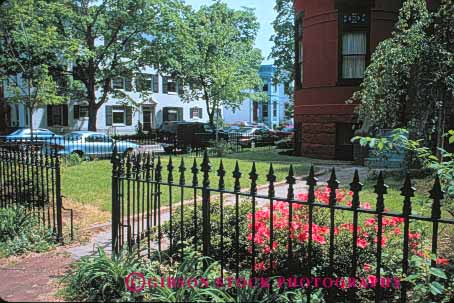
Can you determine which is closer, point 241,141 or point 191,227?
point 191,227

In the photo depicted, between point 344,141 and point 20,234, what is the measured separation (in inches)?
527

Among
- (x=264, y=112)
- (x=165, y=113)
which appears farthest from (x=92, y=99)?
(x=264, y=112)

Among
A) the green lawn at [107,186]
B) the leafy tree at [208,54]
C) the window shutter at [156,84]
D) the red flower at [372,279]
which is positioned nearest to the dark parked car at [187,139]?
the leafy tree at [208,54]

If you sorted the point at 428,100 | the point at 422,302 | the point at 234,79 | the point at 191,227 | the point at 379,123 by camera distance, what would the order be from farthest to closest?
the point at 234,79 → the point at 379,123 → the point at 428,100 → the point at 191,227 → the point at 422,302

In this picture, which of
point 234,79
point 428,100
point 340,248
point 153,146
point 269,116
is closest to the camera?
point 340,248

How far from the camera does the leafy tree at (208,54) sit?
27.6m

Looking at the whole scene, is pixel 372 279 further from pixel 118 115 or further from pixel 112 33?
pixel 118 115

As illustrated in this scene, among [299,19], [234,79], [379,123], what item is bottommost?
[379,123]

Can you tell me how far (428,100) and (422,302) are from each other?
Answer: 8.46 m

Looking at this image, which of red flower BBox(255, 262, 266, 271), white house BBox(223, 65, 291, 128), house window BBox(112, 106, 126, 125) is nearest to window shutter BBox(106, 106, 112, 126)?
house window BBox(112, 106, 126, 125)

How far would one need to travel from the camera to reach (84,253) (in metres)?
5.54

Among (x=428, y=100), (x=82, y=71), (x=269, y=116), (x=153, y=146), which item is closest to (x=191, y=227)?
(x=428, y=100)

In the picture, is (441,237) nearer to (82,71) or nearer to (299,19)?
(299,19)

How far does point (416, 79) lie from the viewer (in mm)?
10453
